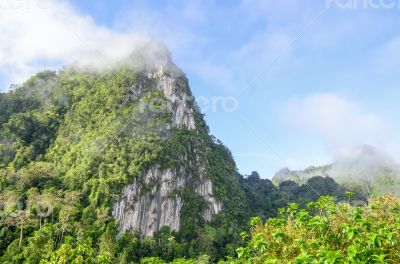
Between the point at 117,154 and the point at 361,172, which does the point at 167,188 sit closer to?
the point at 117,154

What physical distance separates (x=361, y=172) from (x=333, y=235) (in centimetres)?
12660

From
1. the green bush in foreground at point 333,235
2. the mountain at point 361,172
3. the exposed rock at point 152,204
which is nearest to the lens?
the green bush in foreground at point 333,235

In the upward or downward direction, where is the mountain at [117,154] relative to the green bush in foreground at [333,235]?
→ upward

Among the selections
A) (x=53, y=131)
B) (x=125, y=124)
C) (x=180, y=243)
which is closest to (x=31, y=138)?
(x=53, y=131)

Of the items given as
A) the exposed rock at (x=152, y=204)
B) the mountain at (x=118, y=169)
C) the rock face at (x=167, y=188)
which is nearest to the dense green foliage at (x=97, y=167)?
the mountain at (x=118, y=169)

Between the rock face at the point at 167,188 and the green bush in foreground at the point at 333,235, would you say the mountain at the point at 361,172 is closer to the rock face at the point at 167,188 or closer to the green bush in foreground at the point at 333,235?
the rock face at the point at 167,188

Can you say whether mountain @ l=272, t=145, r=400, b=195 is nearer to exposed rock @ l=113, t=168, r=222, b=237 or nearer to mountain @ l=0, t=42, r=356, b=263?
mountain @ l=0, t=42, r=356, b=263

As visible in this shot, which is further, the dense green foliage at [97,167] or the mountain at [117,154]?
the mountain at [117,154]

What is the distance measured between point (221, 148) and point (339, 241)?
83.1m

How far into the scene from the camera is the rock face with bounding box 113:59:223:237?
5800 centimetres

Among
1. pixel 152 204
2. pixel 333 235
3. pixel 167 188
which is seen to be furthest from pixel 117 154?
pixel 333 235

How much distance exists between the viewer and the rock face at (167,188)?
2283 inches

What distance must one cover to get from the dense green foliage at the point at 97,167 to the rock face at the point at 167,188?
103 cm

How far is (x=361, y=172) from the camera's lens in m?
126
